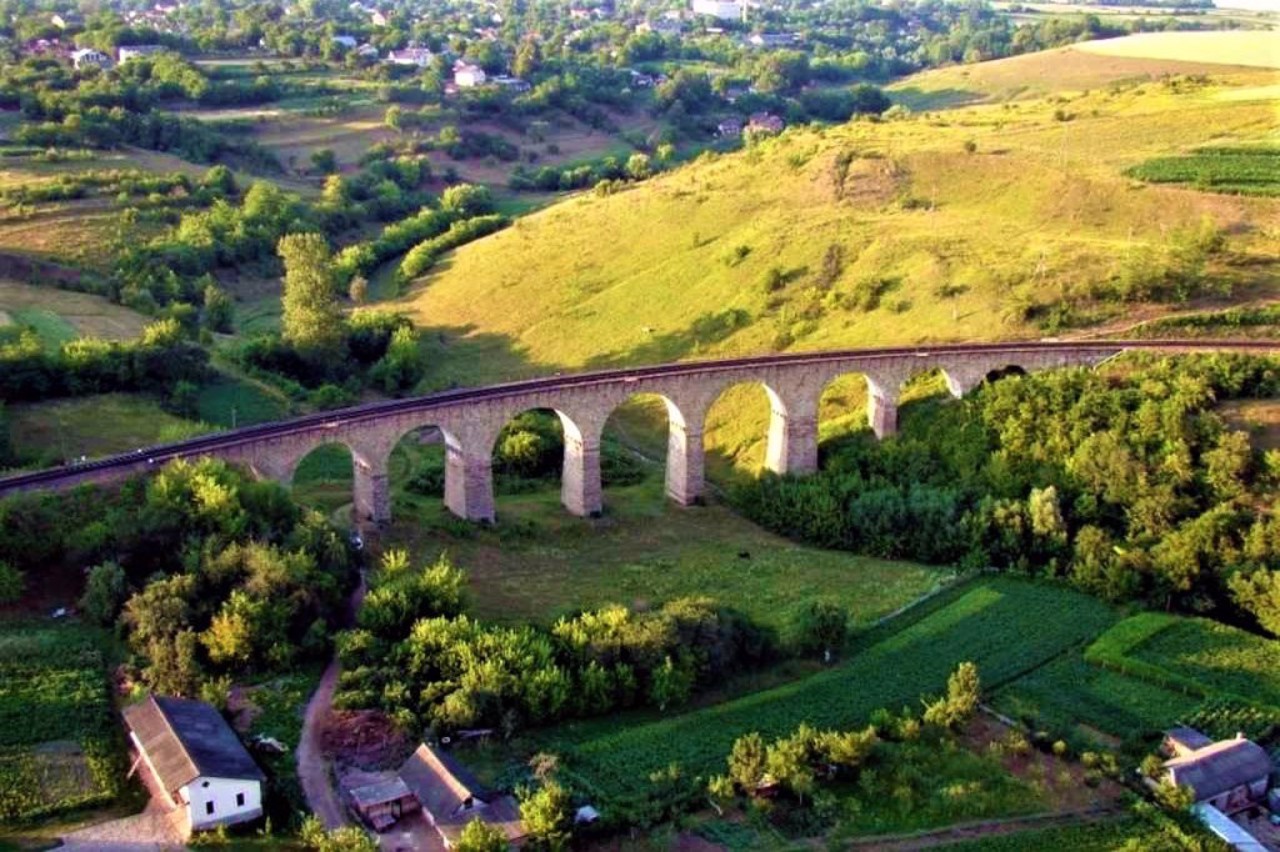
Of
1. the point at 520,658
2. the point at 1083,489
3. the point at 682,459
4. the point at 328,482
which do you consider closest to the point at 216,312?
the point at 328,482

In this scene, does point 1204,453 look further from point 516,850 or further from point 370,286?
point 370,286

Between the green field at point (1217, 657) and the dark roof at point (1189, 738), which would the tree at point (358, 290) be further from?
the dark roof at point (1189, 738)

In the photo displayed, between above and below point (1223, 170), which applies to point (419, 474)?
below

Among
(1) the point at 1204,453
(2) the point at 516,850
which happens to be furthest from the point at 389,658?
(1) the point at 1204,453

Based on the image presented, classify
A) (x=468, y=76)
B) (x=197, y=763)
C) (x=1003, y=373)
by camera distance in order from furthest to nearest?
(x=468, y=76), (x=1003, y=373), (x=197, y=763)

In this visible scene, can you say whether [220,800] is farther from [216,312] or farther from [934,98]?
[934,98]

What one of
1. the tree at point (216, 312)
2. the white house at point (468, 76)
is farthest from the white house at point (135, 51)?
the tree at point (216, 312)
